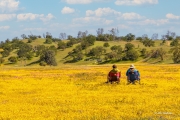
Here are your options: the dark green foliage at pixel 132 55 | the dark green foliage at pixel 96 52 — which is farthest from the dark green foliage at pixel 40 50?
the dark green foliage at pixel 132 55

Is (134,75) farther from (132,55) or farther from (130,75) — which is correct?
(132,55)

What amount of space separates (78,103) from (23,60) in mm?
135955

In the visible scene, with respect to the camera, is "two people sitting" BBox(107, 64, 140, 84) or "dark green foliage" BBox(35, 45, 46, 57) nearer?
"two people sitting" BBox(107, 64, 140, 84)

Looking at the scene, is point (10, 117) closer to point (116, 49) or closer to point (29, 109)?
point (29, 109)

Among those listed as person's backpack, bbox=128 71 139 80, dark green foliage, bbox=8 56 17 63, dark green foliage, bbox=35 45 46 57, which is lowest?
dark green foliage, bbox=8 56 17 63

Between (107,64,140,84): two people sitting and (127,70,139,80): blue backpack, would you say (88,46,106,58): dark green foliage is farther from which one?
(127,70,139,80): blue backpack

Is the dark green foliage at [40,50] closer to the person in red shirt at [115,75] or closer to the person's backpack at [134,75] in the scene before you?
the person in red shirt at [115,75]

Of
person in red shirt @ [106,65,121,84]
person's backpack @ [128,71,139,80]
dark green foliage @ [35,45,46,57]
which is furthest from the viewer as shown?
dark green foliage @ [35,45,46,57]

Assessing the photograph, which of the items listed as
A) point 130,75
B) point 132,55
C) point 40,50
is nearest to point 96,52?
point 132,55

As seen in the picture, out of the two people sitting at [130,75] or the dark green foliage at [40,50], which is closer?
the two people sitting at [130,75]

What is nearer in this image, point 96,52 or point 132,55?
point 132,55

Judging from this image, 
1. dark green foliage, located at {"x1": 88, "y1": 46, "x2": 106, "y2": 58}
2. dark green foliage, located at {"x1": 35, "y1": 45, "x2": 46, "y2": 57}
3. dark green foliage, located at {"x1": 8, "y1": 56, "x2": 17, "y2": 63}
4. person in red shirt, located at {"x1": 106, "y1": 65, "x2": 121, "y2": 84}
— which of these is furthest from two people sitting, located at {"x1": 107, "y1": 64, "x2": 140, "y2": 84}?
dark green foliage, located at {"x1": 35, "y1": 45, "x2": 46, "y2": 57}

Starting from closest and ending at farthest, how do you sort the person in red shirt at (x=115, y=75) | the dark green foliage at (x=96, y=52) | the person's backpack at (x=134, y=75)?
the person's backpack at (x=134, y=75) < the person in red shirt at (x=115, y=75) < the dark green foliage at (x=96, y=52)

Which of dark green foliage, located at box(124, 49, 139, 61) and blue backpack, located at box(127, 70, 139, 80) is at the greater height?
blue backpack, located at box(127, 70, 139, 80)
